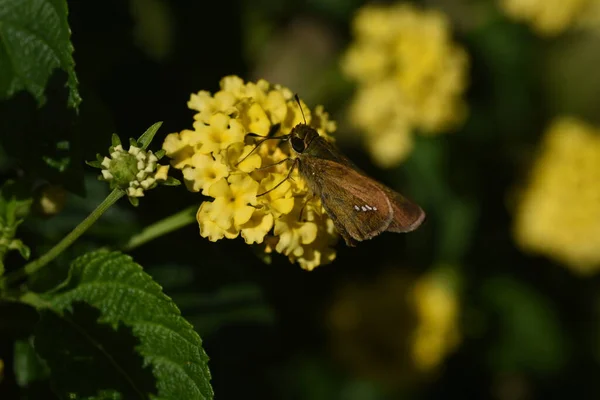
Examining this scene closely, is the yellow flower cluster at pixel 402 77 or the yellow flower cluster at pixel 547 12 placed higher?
the yellow flower cluster at pixel 547 12

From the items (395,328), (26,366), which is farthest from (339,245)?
(26,366)

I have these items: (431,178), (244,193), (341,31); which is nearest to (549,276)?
(431,178)

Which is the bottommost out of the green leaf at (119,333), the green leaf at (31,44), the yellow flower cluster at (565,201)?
the yellow flower cluster at (565,201)

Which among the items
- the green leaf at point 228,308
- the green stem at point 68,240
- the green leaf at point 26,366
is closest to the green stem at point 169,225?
the green stem at point 68,240

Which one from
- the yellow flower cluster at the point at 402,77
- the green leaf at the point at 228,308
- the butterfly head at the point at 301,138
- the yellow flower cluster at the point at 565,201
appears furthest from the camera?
the yellow flower cluster at the point at 565,201

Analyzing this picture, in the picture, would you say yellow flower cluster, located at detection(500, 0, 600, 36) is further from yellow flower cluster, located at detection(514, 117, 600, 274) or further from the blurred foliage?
yellow flower cluster, located at detection(514, 117, 600, 274)

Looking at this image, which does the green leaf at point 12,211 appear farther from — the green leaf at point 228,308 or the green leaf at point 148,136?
the green leaf at point 228,308

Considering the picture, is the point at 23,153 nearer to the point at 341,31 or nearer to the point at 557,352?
the point at 341,31

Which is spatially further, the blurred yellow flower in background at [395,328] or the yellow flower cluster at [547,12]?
the yellow flower cluster at [547,12]

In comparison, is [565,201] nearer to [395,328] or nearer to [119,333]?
[395,328]
